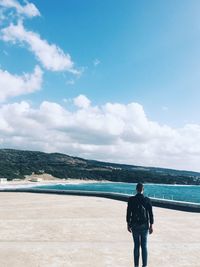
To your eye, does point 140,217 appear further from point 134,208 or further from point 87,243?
point 87,243

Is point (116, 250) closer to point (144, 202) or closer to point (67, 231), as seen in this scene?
point (144, 202)

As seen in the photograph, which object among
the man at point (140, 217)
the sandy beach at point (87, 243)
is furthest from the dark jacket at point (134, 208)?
the sandy beach at point (87, 243)

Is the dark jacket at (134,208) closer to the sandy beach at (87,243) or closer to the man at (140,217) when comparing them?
the man at (140,217)

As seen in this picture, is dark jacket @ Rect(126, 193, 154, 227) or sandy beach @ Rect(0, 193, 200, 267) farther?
sandy beach @ Rect(0, 193, 200, 267)

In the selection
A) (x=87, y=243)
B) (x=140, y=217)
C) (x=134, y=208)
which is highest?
(x=134, y=208)

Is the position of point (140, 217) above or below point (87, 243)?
above

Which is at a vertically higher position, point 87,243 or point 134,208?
point 134,208

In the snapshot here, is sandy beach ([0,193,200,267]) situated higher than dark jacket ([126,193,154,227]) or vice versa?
dark jacket ([126,193,154,227])

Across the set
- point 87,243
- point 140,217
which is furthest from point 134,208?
point 87,243

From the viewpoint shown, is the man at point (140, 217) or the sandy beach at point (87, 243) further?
the sandy beach at point (87, 243)

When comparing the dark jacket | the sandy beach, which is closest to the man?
the dark jacket

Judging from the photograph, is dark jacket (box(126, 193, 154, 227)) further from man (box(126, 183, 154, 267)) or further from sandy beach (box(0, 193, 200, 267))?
sandy beach (box(0, 193, 200, 267))

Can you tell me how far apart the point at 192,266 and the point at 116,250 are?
238 cm

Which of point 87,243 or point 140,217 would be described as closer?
point 140,217
